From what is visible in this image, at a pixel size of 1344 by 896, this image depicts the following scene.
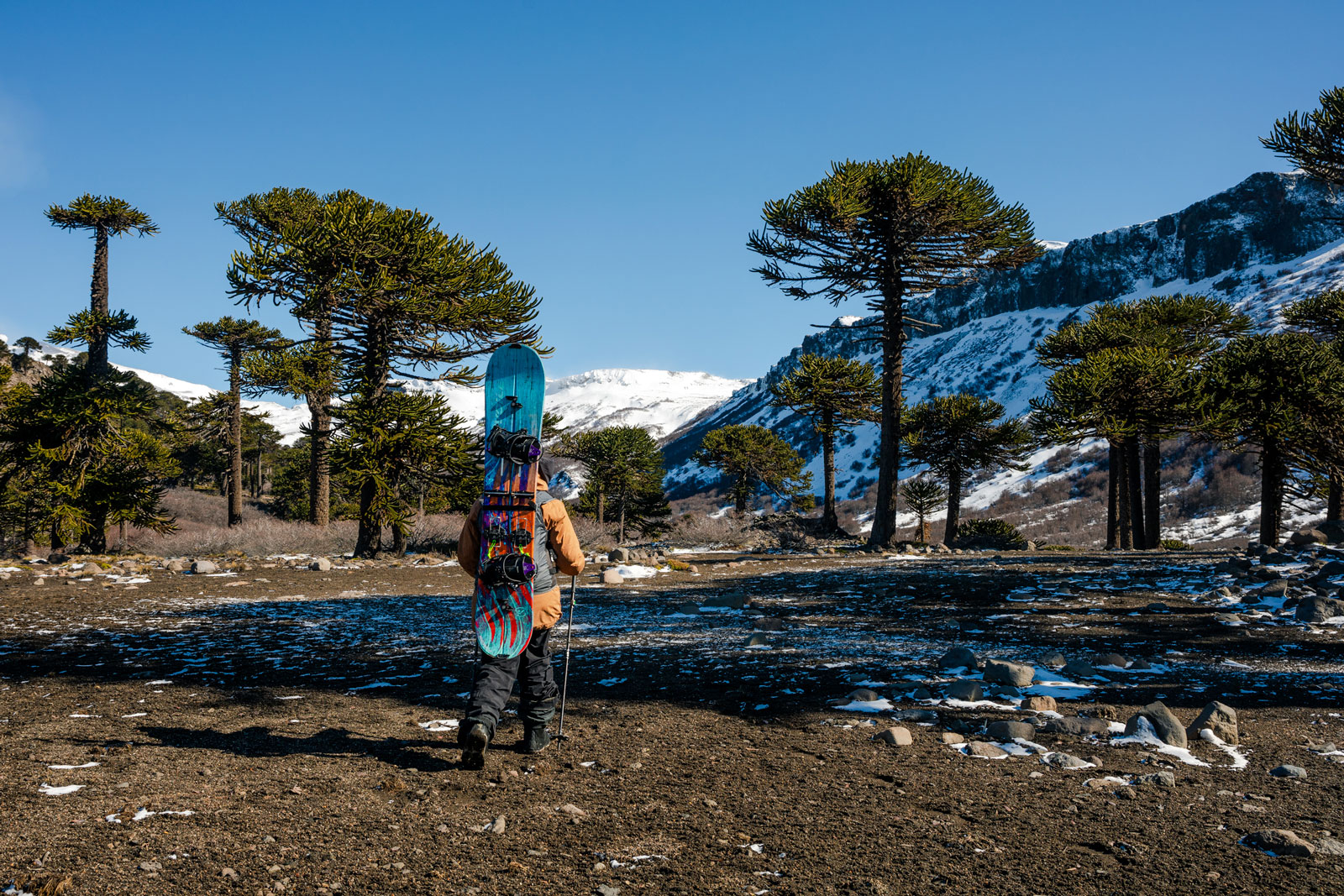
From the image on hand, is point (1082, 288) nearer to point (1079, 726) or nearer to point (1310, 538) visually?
point (1310, 538)

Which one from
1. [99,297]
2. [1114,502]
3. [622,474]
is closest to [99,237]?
[99,297]

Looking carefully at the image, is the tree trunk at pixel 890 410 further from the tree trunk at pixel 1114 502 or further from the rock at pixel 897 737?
the rock at pixel 897 737

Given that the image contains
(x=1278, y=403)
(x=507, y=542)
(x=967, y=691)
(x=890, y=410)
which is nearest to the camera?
(x=507, y=542)

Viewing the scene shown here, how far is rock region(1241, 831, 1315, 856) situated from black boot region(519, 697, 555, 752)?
3280mm

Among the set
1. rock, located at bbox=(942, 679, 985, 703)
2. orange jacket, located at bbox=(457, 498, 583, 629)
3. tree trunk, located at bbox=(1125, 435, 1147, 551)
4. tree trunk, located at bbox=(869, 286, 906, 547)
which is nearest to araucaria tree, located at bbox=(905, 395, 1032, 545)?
tree trunk, located at bbox=(1125, 435, 1147, 551)

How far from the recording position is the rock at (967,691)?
5086mm

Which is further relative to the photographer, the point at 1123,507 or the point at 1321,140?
the point at 1123,507

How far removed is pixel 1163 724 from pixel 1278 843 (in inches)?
55.1

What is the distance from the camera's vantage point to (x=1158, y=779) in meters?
3.63

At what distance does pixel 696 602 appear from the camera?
33.1ft

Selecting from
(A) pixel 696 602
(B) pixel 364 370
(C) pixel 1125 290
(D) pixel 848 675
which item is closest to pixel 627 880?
(D) pixel 848 675

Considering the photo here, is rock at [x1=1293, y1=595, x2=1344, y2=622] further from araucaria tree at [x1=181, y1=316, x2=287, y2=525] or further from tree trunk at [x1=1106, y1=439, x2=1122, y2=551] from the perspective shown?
araucaria tree at [x1=181, y1=316, x2=287, y2=525]

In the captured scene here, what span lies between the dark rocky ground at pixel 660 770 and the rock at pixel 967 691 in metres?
0.15

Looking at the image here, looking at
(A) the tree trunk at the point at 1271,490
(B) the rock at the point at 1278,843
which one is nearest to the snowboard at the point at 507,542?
(B) the rock at the point at 1278,843
